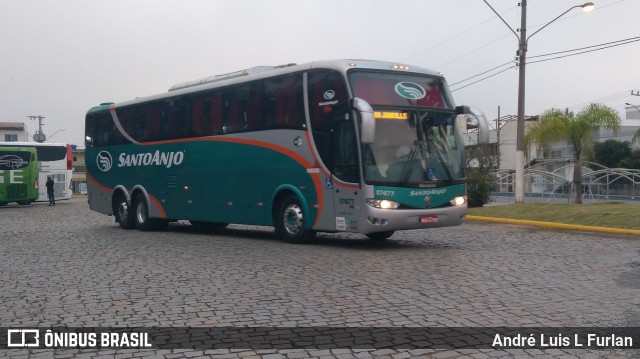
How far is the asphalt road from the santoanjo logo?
3452 millimetres

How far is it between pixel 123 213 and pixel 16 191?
21280 millimetres

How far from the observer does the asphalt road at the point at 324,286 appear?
7125mm

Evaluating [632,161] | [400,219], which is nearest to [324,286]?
[400,219]

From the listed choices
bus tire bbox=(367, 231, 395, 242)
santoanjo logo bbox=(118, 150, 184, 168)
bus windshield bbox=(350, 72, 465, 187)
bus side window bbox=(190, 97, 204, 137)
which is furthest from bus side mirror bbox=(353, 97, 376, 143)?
santoanjo logo bbox=(118, 150, 184, 168)

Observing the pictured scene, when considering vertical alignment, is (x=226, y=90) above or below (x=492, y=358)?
above

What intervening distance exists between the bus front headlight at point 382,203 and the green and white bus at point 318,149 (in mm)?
19

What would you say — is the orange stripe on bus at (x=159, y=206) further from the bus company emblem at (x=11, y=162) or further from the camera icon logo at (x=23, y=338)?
the bus company emblem at (x=11, y=162)

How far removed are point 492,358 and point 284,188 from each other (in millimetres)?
9926

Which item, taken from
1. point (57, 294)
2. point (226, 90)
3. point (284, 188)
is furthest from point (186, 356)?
point (226, 90)

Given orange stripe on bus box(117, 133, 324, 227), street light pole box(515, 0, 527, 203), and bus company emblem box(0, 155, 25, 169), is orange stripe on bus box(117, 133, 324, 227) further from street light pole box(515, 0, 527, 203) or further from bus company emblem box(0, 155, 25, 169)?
bus company emblem box(0, 155, 25, 169)

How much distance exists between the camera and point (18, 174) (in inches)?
1560

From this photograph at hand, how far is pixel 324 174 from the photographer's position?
14352 millimetres

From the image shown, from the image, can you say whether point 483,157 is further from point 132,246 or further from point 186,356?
point 186,356

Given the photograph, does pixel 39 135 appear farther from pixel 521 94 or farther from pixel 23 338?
pixel 23 338
